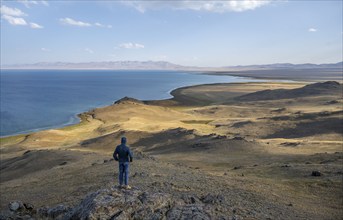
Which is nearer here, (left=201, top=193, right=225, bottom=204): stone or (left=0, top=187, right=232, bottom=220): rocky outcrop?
(left=0, top=187, right=232, bottom=220): rocky outcrop

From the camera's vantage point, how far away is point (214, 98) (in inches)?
4783

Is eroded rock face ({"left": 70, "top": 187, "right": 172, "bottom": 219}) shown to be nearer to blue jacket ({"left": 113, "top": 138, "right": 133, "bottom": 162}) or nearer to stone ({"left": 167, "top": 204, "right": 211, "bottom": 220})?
stone ({"left": 167, "top": 204, "right": 211, "bottom": 220})

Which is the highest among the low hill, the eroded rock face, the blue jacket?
the blue jacket

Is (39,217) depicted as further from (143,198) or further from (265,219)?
(265,219)

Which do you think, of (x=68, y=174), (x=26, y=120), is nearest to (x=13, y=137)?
(x=26, y=120)

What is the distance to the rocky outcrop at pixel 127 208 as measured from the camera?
41.7ft

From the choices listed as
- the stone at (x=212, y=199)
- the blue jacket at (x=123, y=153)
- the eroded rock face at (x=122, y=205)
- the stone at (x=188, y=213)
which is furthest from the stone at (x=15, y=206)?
the stone at (x=212, y=199)

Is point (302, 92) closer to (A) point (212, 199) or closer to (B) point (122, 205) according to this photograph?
(A) point (212, 199)

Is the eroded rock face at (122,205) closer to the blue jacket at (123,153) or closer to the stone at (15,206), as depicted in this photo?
the blue jacket at (123,153)

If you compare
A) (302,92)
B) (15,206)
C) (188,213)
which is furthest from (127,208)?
(302,92)

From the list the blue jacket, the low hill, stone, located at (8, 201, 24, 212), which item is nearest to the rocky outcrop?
stone, located at (8, 201, 24, 212)

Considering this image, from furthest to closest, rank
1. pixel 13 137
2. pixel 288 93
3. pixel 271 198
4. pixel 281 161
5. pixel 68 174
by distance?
pixel 288 93 → pixel 13 137 → pixel 281 161 → pixel 68 174 → pixel 271 198

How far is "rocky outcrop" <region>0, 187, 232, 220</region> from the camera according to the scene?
500 inches

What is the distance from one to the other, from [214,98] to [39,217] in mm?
109022
